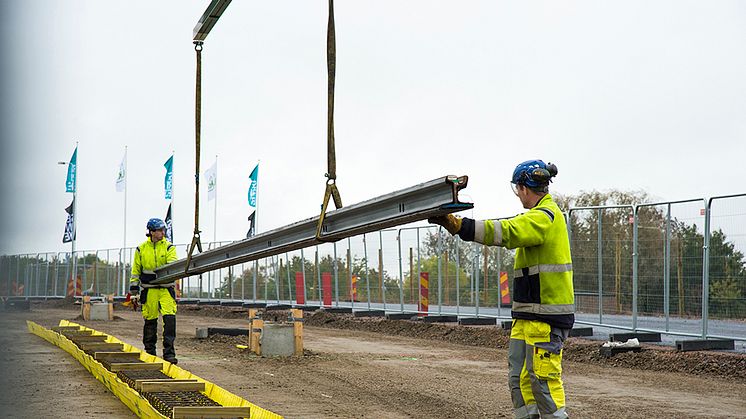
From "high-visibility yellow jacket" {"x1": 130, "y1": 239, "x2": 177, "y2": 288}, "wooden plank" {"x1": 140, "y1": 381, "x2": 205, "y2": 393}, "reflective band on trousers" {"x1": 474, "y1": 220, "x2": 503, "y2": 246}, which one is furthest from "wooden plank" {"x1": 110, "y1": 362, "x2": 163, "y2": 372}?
"reflective band on trousers" {"x1": 474, "y1": 220, "x2": 503, "y2": 246}

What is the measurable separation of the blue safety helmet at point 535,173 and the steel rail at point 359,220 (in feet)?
2.00

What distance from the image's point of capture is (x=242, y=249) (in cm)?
964

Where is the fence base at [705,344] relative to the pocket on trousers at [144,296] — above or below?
below

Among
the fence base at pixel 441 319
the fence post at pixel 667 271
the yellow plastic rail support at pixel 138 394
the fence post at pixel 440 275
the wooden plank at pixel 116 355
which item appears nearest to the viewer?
the yellow plastic rail support at pixel 138 394

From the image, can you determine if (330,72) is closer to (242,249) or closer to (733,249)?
(242,249)

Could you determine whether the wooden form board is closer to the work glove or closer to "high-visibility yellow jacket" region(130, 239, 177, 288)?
"high-visibility yellow jacket" region(130, 239, 177, 288)

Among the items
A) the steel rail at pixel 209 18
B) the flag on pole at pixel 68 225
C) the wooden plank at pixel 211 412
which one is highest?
the steel rail at pixel 209 18

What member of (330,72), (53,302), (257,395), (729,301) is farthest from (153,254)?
(53,302)

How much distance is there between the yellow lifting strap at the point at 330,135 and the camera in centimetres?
730

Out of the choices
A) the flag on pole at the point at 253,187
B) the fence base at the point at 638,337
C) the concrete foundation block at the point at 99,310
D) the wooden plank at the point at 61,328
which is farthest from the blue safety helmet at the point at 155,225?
the flag on pole at the point at 253,187

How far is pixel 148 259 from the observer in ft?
45.0

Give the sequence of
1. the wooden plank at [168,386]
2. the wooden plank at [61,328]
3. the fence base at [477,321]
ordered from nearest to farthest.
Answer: the wooden plank at [168,386], the wooden plank at [61,328], the fence base at [477,321]

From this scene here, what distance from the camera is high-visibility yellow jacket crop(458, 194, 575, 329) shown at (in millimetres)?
5586

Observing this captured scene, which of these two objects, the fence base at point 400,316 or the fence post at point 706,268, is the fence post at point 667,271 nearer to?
the fence post at point 706,268
